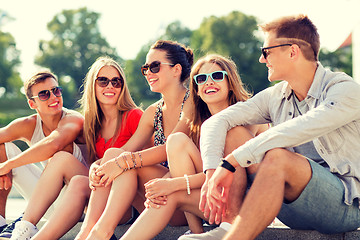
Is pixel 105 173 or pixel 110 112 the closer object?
pixel 105 173

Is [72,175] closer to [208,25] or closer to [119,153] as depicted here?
[119,153]

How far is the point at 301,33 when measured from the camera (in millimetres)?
3443

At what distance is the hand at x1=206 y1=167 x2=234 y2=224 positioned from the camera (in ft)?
9.98

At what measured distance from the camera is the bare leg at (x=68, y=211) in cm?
387

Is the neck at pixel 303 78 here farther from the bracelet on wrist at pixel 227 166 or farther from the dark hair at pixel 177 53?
the dark hair at pixel 177 53

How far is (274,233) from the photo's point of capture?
372 cm

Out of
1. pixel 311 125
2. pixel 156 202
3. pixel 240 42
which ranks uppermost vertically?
pixel 311 125

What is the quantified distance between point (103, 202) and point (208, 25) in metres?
50.5

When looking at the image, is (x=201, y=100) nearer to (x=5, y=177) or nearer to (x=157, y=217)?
(x=157, y=217)

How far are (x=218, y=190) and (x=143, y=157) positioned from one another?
3.15ft

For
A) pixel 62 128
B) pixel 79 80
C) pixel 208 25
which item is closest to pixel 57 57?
pixel 79 80

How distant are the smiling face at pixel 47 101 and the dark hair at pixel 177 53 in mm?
1144

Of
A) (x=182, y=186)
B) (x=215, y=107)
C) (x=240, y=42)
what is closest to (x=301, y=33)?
(x=215, y=107)

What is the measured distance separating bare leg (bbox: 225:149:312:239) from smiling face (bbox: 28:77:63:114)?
2.84 m
